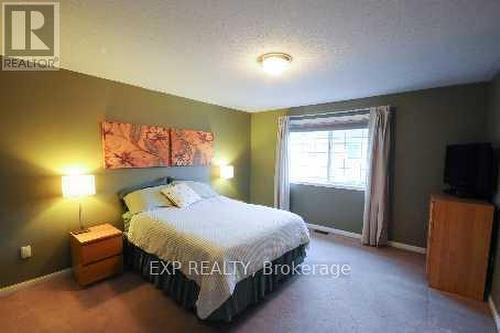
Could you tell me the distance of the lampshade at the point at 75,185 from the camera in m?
2.49

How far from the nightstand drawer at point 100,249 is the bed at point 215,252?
0.55 feet

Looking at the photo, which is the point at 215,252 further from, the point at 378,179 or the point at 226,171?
the point at 378,179

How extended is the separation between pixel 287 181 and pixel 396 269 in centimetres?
222

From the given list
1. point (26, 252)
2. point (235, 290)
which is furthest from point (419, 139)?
point (26, 252)

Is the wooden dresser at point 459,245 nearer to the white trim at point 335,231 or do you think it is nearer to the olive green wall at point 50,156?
the white trim at point 335,231

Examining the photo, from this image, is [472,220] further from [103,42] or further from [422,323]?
[103,42]

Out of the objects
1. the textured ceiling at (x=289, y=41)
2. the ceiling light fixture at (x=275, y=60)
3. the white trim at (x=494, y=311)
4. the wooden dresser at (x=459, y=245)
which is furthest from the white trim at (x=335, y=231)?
the ceiling light fixture at (x=275, y=60)

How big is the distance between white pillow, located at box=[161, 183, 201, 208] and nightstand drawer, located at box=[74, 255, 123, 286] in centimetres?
89

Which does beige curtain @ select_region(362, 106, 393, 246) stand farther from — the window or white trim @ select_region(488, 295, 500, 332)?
white trim @ select_region(488, 295, 500, 332)

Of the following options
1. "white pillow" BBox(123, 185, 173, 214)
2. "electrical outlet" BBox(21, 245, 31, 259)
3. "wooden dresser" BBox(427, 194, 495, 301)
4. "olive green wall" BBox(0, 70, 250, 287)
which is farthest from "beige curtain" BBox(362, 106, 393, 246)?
"electrical outlet" BBox(21, 245, 31, 259)

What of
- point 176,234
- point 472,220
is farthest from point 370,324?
point 176,234

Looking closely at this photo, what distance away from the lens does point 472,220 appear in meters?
2.36

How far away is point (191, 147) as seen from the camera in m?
4.00

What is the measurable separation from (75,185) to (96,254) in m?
0.75
